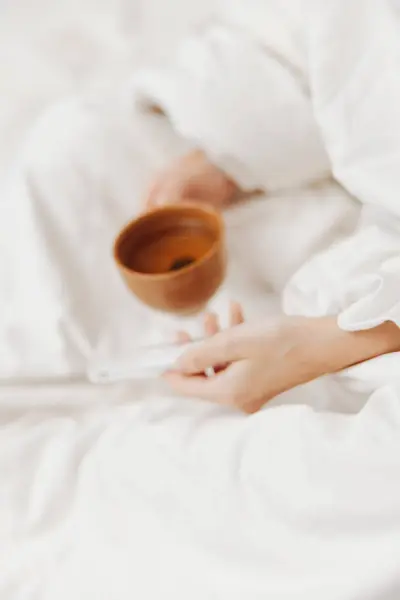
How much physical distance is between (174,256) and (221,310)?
0.07 metres

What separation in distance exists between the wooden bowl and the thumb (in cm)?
5

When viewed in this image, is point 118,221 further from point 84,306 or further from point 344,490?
point 344,490

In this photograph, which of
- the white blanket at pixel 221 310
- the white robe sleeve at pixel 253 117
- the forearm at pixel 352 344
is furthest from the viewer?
the white robe sleeve at pixel 253 117

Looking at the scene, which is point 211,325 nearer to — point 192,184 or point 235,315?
point 235,315

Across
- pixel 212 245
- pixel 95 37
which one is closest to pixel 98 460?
pixel 212 245

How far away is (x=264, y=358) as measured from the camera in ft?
1.86

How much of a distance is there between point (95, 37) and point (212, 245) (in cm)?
48

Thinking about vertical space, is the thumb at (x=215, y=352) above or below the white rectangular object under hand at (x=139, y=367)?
above

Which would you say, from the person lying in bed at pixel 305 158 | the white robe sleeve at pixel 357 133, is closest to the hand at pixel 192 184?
the person lying in bed at pixel 305 158

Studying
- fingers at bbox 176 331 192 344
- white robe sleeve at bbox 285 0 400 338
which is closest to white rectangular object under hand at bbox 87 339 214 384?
fingers at bbox 176 331 192 344

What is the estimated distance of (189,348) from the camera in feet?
1.95

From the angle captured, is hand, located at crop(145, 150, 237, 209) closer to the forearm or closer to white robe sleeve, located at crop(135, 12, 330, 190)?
white robe sleeve, located at crop(135, 12, 330, 190)

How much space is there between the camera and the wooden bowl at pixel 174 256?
0.59 m

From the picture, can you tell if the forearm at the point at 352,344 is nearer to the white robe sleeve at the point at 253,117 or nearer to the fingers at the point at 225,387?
the fingers at the point at 225,387
